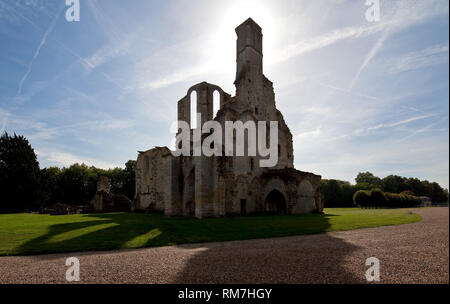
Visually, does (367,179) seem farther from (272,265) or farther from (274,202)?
(272,265)

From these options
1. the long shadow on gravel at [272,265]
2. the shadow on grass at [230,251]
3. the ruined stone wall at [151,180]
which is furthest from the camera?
the ruined stone wall at [151,180]

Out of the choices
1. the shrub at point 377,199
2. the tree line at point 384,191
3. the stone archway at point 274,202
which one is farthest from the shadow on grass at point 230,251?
the tree line at point 384,191

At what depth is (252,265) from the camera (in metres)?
5.20

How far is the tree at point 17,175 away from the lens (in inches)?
1176

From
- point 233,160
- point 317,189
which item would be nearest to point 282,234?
point 233,160

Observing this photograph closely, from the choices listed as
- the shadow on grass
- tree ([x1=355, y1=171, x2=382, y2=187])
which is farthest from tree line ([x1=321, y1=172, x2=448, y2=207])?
the shadow on grass

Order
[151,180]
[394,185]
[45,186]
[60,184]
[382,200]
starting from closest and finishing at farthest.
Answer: [151,180] → [45,186] → [382,200] → [60,184] → [394,185]

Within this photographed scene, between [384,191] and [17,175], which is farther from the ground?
[17,175]

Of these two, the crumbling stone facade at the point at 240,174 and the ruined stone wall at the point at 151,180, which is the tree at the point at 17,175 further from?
the crumbling stone facade at the point at 240,174

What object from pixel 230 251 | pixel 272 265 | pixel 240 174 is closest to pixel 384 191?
pixel 240 174

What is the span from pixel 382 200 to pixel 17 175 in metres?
54.0

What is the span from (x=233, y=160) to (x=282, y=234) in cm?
1115

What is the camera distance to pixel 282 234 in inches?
383

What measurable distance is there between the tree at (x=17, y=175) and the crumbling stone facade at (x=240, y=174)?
604 inches
